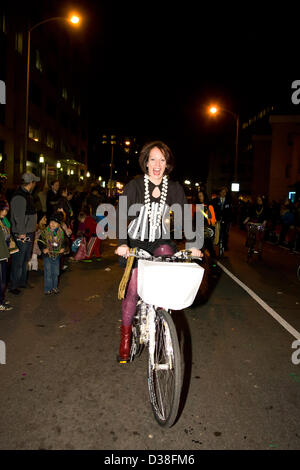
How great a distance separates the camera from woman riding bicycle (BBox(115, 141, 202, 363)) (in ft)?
12.5

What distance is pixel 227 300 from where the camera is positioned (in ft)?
24.1

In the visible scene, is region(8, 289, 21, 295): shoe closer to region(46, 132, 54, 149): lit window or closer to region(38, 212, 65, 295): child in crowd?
region(38, 212, 65, 295): child in crowd

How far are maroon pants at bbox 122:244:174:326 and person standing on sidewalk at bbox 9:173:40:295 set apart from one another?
4.03 metres

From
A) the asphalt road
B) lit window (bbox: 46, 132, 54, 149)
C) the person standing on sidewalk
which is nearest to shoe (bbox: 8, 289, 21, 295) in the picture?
the person standing on sidewalk

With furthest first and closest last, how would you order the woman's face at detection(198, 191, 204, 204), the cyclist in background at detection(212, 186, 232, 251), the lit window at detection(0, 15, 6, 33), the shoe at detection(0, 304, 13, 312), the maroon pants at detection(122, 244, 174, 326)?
the lit window at detection(0, 15, 6, 33) < the cyclist in background at detection(212, 186, 232, 251) < the woman's face at detection(198, 191, 204, 204) < the shoe at detection(0, 304, 13, 312) < the maroon pants at detection(122, 244, 174, 326)

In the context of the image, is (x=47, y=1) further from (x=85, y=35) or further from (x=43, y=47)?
(x=85, y=35)

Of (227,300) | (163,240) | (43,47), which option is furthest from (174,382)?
(43,47)

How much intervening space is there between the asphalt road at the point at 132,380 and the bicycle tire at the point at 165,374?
0.14m

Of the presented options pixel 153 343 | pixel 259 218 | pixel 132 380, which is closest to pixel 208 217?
pixel 259 218

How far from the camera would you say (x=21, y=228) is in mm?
7547

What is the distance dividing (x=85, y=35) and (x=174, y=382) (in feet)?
198

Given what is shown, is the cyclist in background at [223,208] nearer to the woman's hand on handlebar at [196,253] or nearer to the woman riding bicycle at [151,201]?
the woman riding bicycle at [151,201]

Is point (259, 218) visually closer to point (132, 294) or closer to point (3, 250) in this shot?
point (3, 250)

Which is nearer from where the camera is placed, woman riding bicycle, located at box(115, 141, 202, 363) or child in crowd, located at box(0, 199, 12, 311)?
woman riding bicycle, located at box(115, 141, 202, 363)
